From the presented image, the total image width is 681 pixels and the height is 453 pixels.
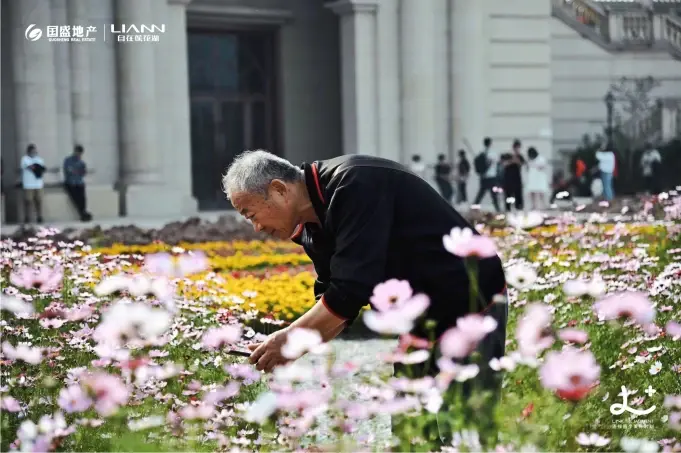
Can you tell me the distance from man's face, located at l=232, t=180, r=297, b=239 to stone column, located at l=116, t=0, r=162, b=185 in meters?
17.6

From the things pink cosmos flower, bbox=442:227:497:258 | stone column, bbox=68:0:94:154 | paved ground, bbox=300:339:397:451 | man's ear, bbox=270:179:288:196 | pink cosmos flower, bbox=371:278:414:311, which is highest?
stone column, bbox=68:0:94:154

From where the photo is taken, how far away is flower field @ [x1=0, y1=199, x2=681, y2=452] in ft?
8.14

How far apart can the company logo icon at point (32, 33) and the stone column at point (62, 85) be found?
1.83 feet

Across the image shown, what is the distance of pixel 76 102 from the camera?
20.5m

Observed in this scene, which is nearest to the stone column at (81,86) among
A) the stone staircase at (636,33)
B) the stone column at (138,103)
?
the stone column at (138,103)

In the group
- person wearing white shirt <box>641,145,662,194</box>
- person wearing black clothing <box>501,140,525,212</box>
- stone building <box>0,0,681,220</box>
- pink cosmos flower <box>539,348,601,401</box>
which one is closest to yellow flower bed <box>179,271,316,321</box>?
pink cosmos flower <box>539,348,601,401</box>

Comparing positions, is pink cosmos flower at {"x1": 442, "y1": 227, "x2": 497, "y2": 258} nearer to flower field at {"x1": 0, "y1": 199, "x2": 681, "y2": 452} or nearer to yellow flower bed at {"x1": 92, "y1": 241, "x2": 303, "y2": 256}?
flower field at {"x1": 0, "y1": 199, "x2": 681, "y2": 452}

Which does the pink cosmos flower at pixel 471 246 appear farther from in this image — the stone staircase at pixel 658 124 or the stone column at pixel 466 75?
the stone staircase at pixel 658 124

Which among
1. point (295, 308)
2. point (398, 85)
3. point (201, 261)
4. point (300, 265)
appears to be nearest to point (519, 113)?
point (398, 85)

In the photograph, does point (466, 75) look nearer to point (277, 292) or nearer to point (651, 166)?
point (651, 166)

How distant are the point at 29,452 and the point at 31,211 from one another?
16928mm

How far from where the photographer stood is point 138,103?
68.0 ft

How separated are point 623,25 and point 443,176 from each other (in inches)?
409

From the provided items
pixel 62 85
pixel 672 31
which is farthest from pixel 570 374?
pixel 672 31
